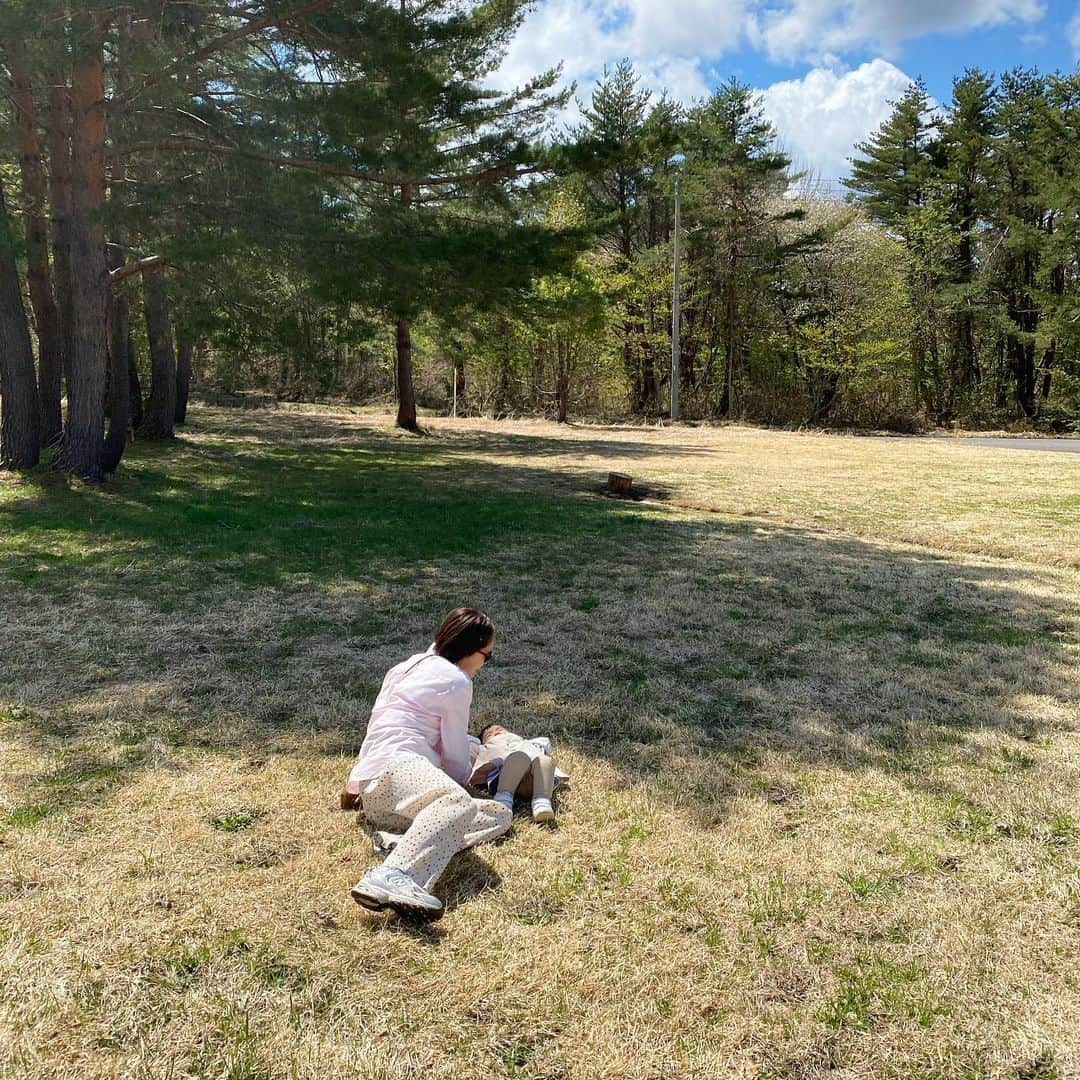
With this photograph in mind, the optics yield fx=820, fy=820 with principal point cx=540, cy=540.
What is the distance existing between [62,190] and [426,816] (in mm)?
10785

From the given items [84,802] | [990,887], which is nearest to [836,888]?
[990,887]

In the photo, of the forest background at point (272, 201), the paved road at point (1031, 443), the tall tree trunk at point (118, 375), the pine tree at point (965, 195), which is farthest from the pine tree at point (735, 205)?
the tall tree trunk at point (118, 375)

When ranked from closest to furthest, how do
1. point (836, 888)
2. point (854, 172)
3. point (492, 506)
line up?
point (836, 888), point (492, 506), point (854, 172)

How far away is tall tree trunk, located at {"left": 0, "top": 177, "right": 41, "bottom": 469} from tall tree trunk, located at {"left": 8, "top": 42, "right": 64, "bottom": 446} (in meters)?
0.82

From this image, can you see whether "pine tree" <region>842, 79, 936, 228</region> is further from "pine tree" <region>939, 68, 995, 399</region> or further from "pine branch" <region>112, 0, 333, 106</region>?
"pine branch" <region>112, 0, 333, 106</region>

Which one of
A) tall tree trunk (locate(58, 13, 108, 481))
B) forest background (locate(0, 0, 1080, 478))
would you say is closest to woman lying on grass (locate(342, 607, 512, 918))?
forest background (locate(0, 0, 1080, 478))

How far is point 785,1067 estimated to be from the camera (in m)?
1.83

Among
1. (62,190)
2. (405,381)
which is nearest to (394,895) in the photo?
(62,190)

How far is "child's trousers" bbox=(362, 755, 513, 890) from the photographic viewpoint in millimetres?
2424

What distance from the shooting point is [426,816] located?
2502mm

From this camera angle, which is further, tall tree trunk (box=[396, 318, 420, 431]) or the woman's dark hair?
tall tree trunk (box=[396, 318, 420, 431])

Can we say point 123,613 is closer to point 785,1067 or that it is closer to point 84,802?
point 84,802

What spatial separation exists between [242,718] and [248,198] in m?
7.30

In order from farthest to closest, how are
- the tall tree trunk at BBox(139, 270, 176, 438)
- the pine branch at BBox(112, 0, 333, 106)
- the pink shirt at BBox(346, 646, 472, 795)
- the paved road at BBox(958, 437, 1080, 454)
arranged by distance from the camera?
1. the paved road at BBox(958, 437, 1080, 454)
2. the tall tree trunk at BBox(139, 270, 176, 438)
3. the pine branch at BBox(112, 0, 333, 106)
4. the pink shirt at BBox(346, 646, 472, 795)
